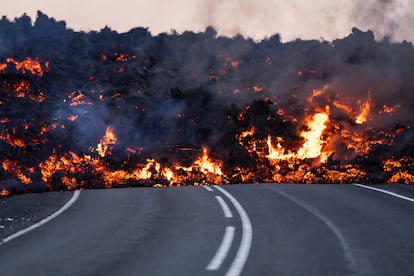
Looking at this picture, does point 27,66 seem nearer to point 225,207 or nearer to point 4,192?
point 4,192

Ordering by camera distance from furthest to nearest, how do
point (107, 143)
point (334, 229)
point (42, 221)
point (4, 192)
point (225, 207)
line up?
point (107, 143), point (4, 192), point (225, 207), point (42, 221), point (334, 229)

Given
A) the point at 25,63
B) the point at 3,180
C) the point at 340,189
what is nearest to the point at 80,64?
the point at 25,63

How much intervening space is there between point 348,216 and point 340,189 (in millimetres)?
4593

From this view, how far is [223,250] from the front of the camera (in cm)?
855

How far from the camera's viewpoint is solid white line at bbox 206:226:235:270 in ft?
24.8

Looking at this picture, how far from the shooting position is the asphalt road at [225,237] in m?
7.54

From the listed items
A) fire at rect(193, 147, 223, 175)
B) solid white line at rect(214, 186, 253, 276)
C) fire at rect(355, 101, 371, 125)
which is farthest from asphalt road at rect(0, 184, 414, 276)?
fire at rect(355, 101, 371, 125)

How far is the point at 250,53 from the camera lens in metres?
40.8

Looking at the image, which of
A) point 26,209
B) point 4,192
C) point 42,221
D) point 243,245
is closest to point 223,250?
point 243,245

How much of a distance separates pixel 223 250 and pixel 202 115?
1006 inches

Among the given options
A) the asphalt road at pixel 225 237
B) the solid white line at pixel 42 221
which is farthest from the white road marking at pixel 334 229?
the solid white line at pixel 42 221

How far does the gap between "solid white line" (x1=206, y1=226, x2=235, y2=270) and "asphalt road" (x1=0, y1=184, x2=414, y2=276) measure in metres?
0.01

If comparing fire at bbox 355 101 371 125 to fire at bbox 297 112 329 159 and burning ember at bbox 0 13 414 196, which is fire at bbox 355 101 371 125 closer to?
burning ember at bbox 0 13 414 196

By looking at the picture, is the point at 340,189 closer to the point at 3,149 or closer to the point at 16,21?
the point at 3,149
